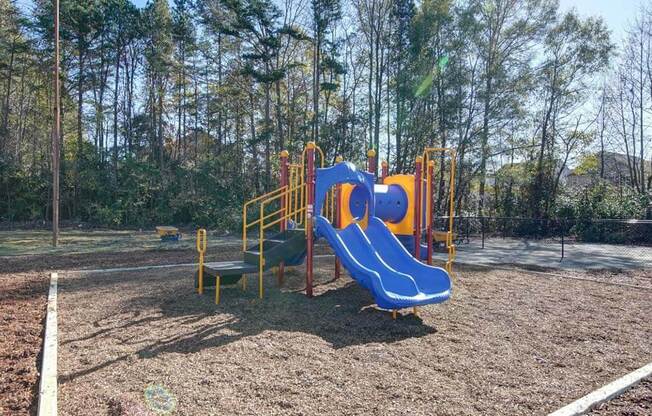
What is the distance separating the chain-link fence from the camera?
11.6 m

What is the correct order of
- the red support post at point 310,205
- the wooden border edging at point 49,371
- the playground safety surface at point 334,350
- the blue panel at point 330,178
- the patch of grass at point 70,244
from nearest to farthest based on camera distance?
the wooden border edging at point 49,371, the playground safety surface at point 334,350, the red support post at point 310,205, the blue panel at point 330,178, the patch of grass at point 70,244

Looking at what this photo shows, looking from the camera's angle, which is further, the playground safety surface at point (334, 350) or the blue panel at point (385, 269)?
the blue panel at point (385, 269)

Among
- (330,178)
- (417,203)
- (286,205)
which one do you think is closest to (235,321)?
(330,178)

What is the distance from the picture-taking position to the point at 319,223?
6.21 meters

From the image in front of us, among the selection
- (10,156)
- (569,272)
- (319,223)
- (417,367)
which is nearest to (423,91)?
(569,272)

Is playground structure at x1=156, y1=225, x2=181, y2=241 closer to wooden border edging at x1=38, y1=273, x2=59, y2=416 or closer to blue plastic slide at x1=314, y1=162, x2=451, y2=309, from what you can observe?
wooden border edging at x1=38, y1=273, x2=59, y2=416

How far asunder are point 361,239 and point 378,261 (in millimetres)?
446

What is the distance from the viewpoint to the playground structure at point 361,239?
5.55m

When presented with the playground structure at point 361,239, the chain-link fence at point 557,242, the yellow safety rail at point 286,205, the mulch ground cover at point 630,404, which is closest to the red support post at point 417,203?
the playground structure at point 361,239

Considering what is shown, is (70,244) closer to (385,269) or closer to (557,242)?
(385,269)

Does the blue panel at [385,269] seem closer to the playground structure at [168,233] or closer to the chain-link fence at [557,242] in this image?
the chain-link fence at [557,242]

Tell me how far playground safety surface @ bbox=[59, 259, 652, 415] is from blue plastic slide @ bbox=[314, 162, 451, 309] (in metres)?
0.33

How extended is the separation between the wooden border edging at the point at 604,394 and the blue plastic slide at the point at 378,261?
6.89 feet

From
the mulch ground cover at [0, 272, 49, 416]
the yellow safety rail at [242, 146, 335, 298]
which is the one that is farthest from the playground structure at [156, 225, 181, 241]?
the yellow safety rail at [242, 146, 335, 298]
